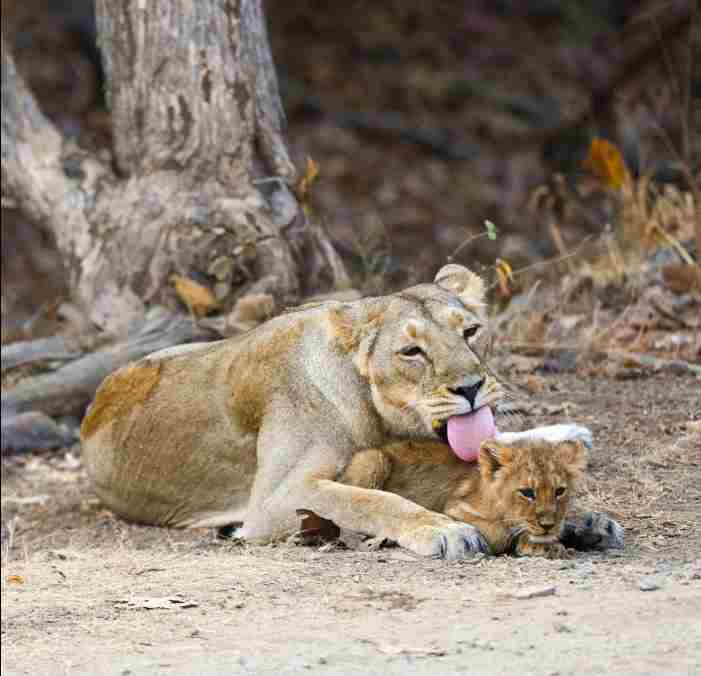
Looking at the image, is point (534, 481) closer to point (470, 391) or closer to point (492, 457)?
point (492, 457)

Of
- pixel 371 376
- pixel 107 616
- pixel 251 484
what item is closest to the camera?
pixel 107 616

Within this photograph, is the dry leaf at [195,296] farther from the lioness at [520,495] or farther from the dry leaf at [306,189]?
the lioness at [520,495]

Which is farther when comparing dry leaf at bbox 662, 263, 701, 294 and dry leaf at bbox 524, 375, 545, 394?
dry leaf at bbox 662, 263, 701, 294

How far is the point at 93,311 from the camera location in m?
9.46

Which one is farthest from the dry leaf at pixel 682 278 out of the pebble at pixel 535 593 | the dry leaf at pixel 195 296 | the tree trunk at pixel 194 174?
the pebble at pixel 535 593

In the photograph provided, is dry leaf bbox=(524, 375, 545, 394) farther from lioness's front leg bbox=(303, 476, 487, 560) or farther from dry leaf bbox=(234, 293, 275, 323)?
lioness's front leg bbox=(303, 476, 487, 560)

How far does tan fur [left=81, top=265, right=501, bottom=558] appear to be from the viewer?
6.16 metres

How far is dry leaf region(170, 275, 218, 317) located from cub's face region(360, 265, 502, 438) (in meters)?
2.66

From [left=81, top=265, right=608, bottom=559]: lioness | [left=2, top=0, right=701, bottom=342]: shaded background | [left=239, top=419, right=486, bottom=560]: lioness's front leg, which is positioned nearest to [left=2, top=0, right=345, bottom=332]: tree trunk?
[left=81, top=265, right=608, bottom=559]: lioness

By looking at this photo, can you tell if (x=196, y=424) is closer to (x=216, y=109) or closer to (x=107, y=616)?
(x=107, y=616)

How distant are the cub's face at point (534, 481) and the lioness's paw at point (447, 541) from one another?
128 mm

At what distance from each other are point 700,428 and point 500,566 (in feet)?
6.80

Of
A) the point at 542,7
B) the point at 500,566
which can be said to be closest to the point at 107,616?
the point at 500,566

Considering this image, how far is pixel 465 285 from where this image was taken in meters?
6.80
